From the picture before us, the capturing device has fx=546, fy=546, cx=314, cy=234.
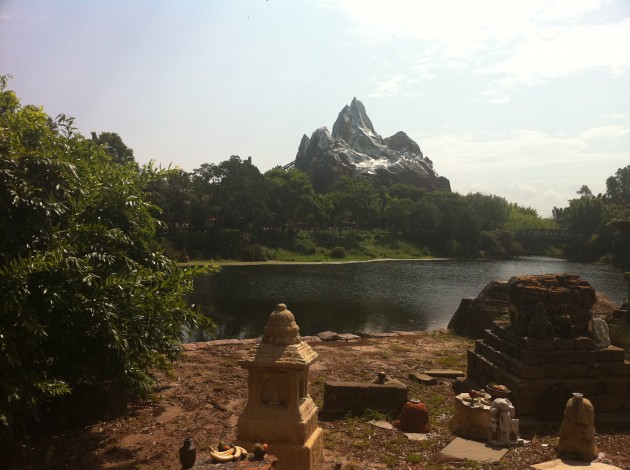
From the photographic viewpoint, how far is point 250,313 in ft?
82.6

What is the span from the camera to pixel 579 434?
24.1 feet

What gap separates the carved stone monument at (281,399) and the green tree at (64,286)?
1.73m

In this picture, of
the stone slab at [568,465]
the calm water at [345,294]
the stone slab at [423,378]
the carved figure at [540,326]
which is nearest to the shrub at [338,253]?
the calm water at [345,294]

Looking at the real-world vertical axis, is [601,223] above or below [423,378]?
above

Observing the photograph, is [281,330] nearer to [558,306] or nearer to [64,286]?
[64,286]

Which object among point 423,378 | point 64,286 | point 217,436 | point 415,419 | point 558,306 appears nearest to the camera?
point 64,286

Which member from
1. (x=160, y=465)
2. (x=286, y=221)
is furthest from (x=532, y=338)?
(x=286, y=221)

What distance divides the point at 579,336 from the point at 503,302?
7.72 m

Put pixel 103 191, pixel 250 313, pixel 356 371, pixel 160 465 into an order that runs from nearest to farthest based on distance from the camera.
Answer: pixel 160 465 → pixel 103 191 → pixel 356 371 → pixel 250 313

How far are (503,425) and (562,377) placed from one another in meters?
2.13

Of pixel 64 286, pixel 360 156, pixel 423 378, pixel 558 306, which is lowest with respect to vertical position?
pixel 423 378

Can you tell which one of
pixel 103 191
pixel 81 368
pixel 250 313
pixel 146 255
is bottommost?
pixel 250 313

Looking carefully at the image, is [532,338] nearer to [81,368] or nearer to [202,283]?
[81,368]

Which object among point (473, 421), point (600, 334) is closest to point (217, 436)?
point (473, 421)
